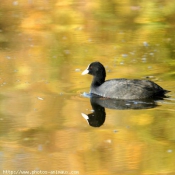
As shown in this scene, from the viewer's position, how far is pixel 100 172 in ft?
25.1

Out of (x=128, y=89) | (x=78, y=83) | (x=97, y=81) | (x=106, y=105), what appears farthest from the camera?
(x=78, y=83)

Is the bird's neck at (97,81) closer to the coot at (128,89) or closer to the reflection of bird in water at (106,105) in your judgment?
the coot at (128,89)

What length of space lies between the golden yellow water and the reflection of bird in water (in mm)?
113

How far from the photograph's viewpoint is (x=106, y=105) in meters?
10.9

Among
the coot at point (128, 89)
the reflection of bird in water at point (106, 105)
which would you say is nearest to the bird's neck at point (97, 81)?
the coot at point (128, 89)

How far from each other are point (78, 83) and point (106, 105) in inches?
54.6

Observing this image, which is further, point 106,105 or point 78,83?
point 78,83

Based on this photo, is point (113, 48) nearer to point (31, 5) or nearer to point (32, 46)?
point (32, 46)

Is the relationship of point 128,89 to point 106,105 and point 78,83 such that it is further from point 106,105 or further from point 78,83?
point 78,83

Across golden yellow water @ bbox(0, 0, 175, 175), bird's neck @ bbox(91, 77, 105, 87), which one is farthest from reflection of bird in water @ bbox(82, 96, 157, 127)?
bird's neck @ bbox(91, 77, 105, 87)

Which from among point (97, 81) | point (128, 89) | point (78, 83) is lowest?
point (78, 83)

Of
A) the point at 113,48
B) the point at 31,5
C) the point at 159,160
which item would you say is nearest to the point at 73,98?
the point at 159,160

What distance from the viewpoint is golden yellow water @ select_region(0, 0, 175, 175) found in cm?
813

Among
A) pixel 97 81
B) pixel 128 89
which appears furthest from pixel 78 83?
pixel 128 89
